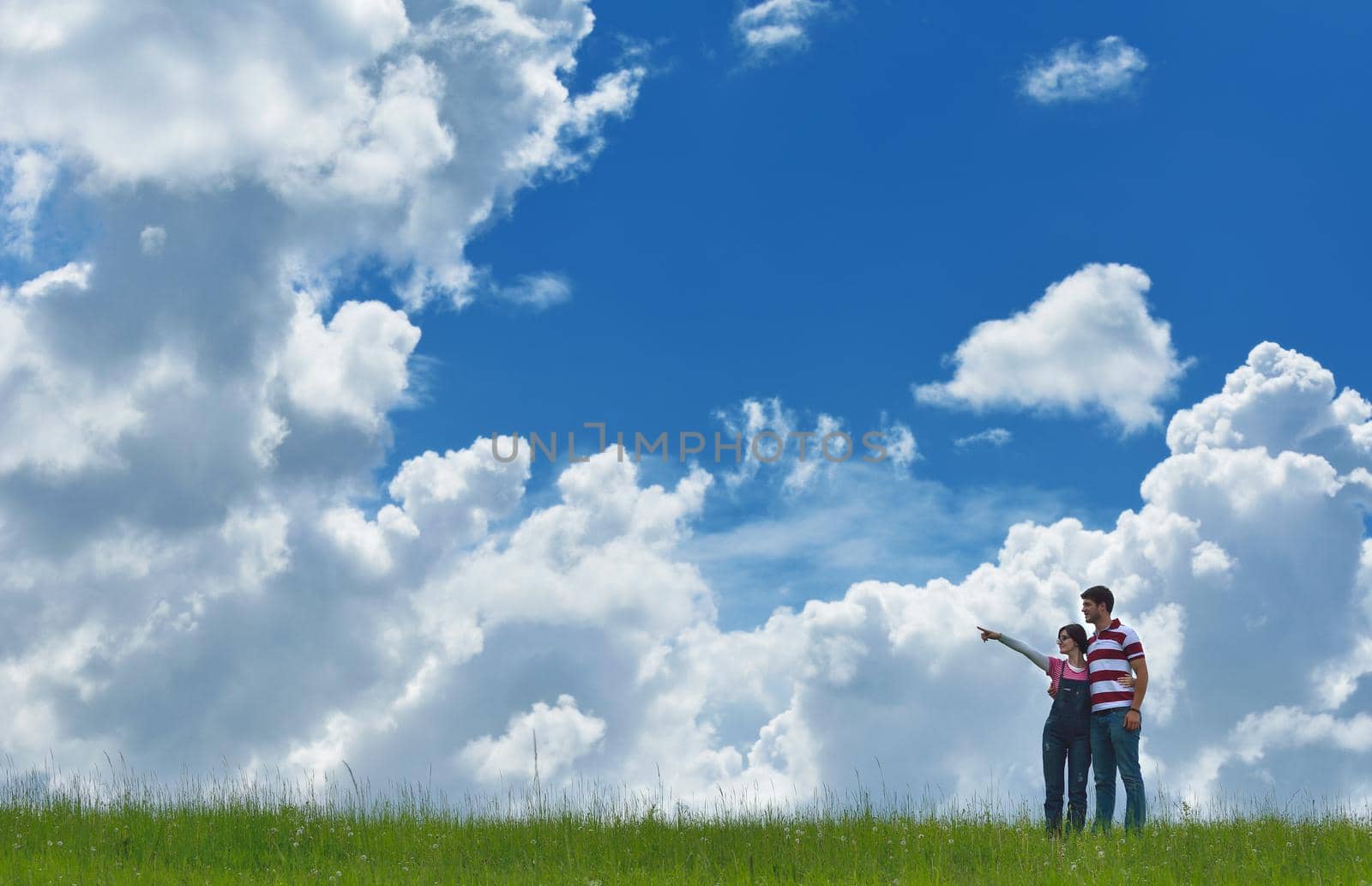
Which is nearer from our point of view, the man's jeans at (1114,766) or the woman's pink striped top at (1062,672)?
the man's jeans at (1114,766)

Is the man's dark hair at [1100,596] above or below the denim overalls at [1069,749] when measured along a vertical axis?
above

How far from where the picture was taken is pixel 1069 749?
1490 centimetres

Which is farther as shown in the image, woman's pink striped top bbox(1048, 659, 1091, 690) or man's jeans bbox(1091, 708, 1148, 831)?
woman's pink striped top bbox(1048, 659, 1091, 690)

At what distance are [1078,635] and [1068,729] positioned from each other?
1227 millimetres

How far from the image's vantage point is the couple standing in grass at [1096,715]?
1440 cm

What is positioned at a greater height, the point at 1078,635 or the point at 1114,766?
the point at 1078,635

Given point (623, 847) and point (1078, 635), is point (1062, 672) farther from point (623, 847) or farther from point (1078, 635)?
point (623, 847)

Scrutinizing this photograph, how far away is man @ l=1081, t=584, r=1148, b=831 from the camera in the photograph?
47.0ft

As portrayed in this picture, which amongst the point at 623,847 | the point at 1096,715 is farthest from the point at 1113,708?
the point at 623,847

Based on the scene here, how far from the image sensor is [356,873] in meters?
12.6

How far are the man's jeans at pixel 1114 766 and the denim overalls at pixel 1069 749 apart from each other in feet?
0.45

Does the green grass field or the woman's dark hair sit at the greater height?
the woman's dark hair

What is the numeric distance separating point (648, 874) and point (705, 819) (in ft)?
10.3

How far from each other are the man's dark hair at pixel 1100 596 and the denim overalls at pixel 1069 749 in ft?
3.42
